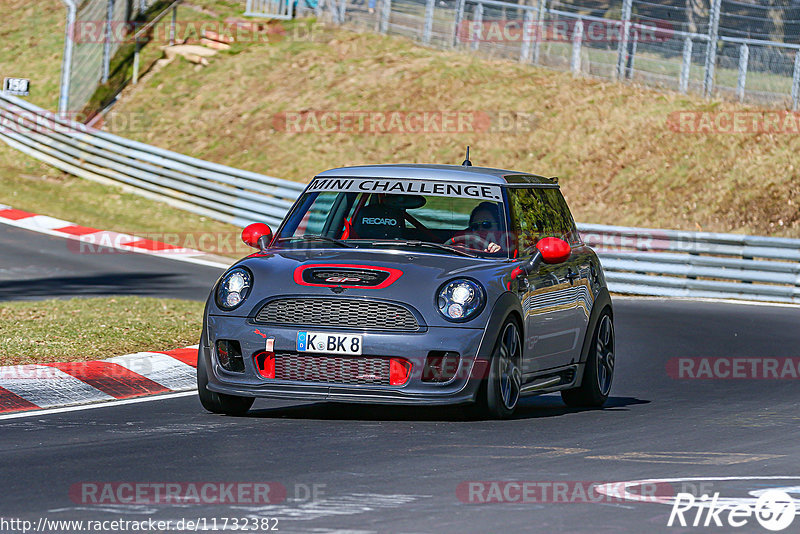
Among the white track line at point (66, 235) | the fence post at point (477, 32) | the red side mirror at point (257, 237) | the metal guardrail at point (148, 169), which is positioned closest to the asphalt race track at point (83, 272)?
the white track line at point (66, 235)

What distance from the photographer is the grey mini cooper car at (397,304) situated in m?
8.60

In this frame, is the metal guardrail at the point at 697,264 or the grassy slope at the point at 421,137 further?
the grassy slope at the point at 421,137

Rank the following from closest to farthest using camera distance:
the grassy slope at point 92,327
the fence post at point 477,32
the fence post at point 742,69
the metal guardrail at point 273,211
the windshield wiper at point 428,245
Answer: the windshield wiper at point 428,245
the grassy slope at point 92,327
the metal guardrail at point 273,211
the fence post at point 742,69
the fence post at point 477,32

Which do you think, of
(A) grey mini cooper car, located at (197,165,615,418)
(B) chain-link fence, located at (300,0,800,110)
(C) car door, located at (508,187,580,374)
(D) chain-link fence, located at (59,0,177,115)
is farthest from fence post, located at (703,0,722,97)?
(A) grey mini cooper car, located at (197,165,615,418)

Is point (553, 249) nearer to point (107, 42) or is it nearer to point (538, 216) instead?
point (538, 216)

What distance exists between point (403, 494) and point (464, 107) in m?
25.9

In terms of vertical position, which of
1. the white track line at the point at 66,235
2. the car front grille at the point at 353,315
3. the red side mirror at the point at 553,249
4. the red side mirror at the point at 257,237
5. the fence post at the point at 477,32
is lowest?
the white track line at the point at 66,235

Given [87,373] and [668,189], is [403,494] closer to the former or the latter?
[87,373]

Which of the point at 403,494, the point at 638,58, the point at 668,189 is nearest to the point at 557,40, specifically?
the point at 638,58

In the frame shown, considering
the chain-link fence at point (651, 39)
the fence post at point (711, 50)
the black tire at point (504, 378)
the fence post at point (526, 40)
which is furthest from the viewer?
the fence post at point (526, 40)

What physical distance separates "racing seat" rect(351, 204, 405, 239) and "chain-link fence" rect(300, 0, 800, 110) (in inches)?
720

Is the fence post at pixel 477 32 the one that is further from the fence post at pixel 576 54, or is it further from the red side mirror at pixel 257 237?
the red side mirror at pixel 257 237

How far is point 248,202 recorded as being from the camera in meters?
26.5

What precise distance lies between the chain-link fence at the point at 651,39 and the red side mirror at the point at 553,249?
18.3 m
